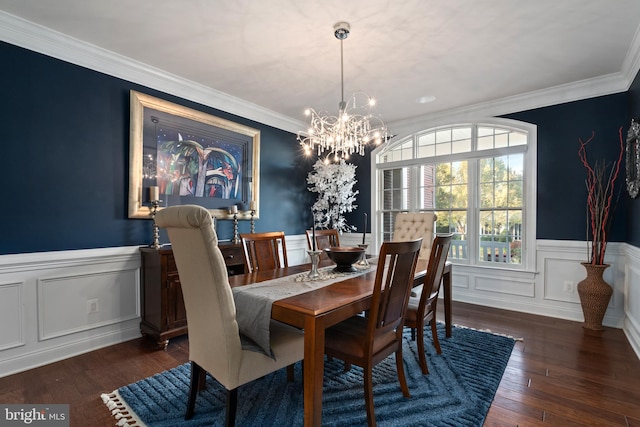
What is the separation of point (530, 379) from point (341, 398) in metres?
1.44

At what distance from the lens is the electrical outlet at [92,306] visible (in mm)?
2805

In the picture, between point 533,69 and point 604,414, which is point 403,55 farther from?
point 604,414

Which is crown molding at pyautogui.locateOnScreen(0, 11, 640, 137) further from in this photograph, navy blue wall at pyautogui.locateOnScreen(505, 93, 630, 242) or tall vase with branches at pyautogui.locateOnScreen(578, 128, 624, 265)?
tall vase with branches at pyautogui.locateOnScreen(578, 128, 624, 265)

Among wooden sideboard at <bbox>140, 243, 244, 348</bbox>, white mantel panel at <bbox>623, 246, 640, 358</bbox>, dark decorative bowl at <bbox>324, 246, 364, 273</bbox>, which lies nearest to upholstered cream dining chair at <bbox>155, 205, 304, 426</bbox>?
dark decorative bowl at <bbox>324, 246, 364, 273</bbox>

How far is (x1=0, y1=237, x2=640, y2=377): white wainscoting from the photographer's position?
243cm

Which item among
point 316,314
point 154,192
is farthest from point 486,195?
point 154,192

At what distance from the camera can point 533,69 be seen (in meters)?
3.19

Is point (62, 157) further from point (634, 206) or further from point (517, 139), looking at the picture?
point (634, 206)

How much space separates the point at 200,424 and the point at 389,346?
1182mm

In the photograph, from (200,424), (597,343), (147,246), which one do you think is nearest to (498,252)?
(597,343)

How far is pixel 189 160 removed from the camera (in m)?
3.50

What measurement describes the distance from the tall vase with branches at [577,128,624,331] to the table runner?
2949 mm

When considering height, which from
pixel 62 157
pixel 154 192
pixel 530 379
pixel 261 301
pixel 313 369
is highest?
pixel 62 157

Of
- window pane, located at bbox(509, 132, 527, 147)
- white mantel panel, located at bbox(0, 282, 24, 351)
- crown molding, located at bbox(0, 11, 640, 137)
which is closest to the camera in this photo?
white mantel panel, located at bbox(0, 282, 24, 351)
